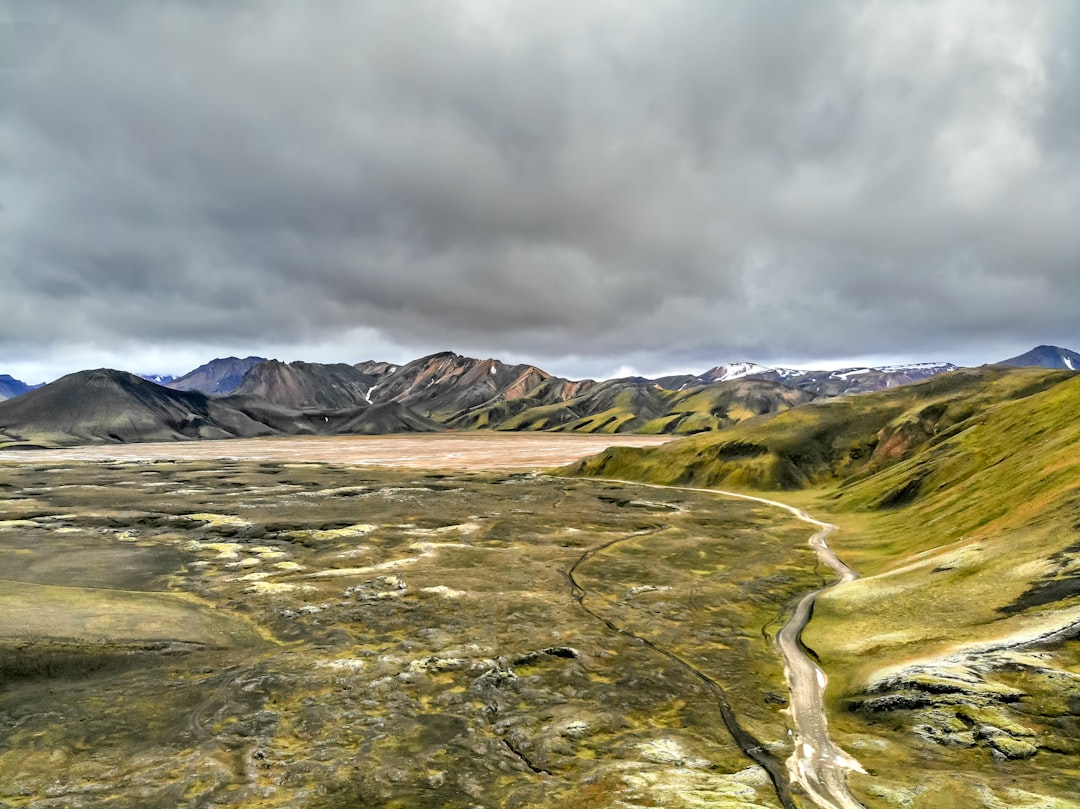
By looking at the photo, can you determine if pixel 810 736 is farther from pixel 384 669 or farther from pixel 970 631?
pixel 384 669

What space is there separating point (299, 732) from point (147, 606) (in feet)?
109

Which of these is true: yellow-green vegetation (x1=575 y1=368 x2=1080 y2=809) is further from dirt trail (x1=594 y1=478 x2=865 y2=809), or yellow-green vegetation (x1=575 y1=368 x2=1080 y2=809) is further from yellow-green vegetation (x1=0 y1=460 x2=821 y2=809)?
yellow-green vegetation (x1=0 y1=460 x2=821 y2=809)

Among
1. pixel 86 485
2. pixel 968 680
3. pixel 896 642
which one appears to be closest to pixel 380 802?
pixel 968 680

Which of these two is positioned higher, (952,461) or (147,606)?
(952,461)

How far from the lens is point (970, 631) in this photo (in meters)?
46.0

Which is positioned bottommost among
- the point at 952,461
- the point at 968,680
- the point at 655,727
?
the point at 655,727

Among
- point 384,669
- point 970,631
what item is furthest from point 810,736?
point 384,669

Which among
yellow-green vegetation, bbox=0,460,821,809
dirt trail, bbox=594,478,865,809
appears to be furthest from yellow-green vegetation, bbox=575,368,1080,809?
yellow-green vegetation, bbox=0,460,821,809

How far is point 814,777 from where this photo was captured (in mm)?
31531

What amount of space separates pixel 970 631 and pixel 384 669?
50.4 m

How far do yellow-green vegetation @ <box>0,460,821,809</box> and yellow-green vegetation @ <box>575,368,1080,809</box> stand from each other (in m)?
6.81

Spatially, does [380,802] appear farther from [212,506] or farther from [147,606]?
[212,506]

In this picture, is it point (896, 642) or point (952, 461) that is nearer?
point (896, 642)

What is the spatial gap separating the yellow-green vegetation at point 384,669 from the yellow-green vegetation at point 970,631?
6.81 metres
